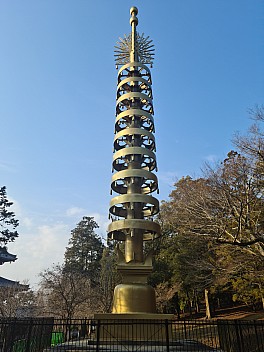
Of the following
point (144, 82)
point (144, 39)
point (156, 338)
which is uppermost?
point (144, 39)

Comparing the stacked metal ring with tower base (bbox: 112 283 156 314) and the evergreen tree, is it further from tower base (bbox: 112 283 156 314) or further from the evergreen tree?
the evergreen tree

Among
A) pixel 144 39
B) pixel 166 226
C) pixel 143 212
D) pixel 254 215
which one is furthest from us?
pixel 166 226

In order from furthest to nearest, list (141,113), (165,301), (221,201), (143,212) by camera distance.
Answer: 1. (165,301)
2. (141,113)
3. (143,212)
4. (221,201)

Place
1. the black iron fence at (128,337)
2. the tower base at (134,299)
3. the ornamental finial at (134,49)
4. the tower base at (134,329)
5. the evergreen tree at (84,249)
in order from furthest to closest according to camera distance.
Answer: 1. the evergreen tree at (84,249)
2. the ornamental finial at (134,49)
3. the tower base at (134,299)
4. the tower base at (134,329)
5. the black iron fence at (128,337)

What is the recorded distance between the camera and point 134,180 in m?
21.3

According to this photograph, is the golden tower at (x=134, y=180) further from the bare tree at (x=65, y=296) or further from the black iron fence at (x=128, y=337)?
the bare tree at (x=65, y=296)

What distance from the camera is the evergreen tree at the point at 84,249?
2375 inches

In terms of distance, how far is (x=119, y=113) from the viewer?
989 inches

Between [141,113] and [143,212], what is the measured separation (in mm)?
7551

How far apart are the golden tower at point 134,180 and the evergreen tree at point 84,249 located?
39.1 metres

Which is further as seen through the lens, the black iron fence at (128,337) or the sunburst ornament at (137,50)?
the sunburst ornament at (137,50)

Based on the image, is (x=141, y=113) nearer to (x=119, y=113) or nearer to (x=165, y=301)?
(x=119, y=113)

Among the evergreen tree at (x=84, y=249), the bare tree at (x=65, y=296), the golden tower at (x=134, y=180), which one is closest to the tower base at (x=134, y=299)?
the golden tower at (x=134, y=180)

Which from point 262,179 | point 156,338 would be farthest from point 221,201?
point 156,338
